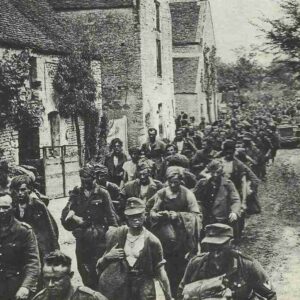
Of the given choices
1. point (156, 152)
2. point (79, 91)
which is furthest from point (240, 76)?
point (156, 152)

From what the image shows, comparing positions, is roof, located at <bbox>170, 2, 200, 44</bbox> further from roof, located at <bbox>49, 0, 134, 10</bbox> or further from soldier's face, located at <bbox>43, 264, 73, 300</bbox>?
soldier's face, located at <bbox>43, 264, 73, 300</bbox>

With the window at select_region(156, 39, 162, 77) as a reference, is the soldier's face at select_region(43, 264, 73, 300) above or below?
below

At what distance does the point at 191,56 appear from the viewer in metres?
40.7

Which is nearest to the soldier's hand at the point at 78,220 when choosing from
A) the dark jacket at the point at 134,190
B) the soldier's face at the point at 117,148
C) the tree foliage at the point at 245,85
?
the dark jacket at the point at 134,190

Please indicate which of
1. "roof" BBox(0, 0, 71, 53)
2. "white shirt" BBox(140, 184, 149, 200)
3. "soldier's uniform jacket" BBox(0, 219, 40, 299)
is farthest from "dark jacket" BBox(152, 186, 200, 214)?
"roof" BBox(0, 0, 71, 53)

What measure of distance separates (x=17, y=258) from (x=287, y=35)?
49.1 ft

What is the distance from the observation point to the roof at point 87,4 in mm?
25953

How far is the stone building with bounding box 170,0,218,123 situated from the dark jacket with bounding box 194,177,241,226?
2947 centimetres

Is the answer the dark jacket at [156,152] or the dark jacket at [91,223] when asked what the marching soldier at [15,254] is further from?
the dark jacket at [156,152]

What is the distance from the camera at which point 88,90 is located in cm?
2362

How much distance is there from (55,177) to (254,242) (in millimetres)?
7508

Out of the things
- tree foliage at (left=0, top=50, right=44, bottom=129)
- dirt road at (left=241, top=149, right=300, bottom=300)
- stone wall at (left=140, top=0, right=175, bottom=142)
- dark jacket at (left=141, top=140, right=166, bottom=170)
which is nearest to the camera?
dirt road at (left=241, top=149, right=300, bottom=300)

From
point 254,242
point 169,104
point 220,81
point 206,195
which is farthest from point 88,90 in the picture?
point 220,81

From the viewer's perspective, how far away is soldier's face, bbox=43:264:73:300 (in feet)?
14.6
